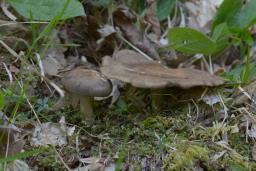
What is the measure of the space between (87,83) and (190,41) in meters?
0.92

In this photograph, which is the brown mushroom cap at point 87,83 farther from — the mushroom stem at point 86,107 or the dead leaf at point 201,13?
the dead leaf at point 201,13

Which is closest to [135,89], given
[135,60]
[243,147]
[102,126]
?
[135,60]

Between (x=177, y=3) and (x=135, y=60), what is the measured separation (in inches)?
53.5

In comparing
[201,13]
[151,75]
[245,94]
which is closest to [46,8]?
[151,75]

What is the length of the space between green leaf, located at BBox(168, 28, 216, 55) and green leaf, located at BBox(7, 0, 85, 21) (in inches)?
28.5

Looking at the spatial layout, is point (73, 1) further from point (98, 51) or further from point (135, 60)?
point (98, 51)

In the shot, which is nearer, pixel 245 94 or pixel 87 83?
pixel 87 83

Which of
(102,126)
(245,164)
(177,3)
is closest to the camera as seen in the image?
(245,164)

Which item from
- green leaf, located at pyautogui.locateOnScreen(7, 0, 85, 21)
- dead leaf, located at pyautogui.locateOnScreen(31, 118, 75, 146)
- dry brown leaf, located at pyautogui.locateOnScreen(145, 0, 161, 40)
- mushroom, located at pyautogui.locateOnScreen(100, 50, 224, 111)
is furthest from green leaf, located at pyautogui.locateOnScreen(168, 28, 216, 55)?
dead leaf, located at pyautogui.locateOnScreen(31, 118, 75, 146)

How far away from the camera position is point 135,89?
265 centimetres

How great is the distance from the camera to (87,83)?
2.26 metres

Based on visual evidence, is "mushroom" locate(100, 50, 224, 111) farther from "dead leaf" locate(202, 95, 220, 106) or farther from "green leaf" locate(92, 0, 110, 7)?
"green leaf" locate(92, 0, 110, 7)

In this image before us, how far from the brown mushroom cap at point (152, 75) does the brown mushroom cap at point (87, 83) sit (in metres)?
0.06

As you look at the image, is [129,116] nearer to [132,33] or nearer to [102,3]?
[132,33]
